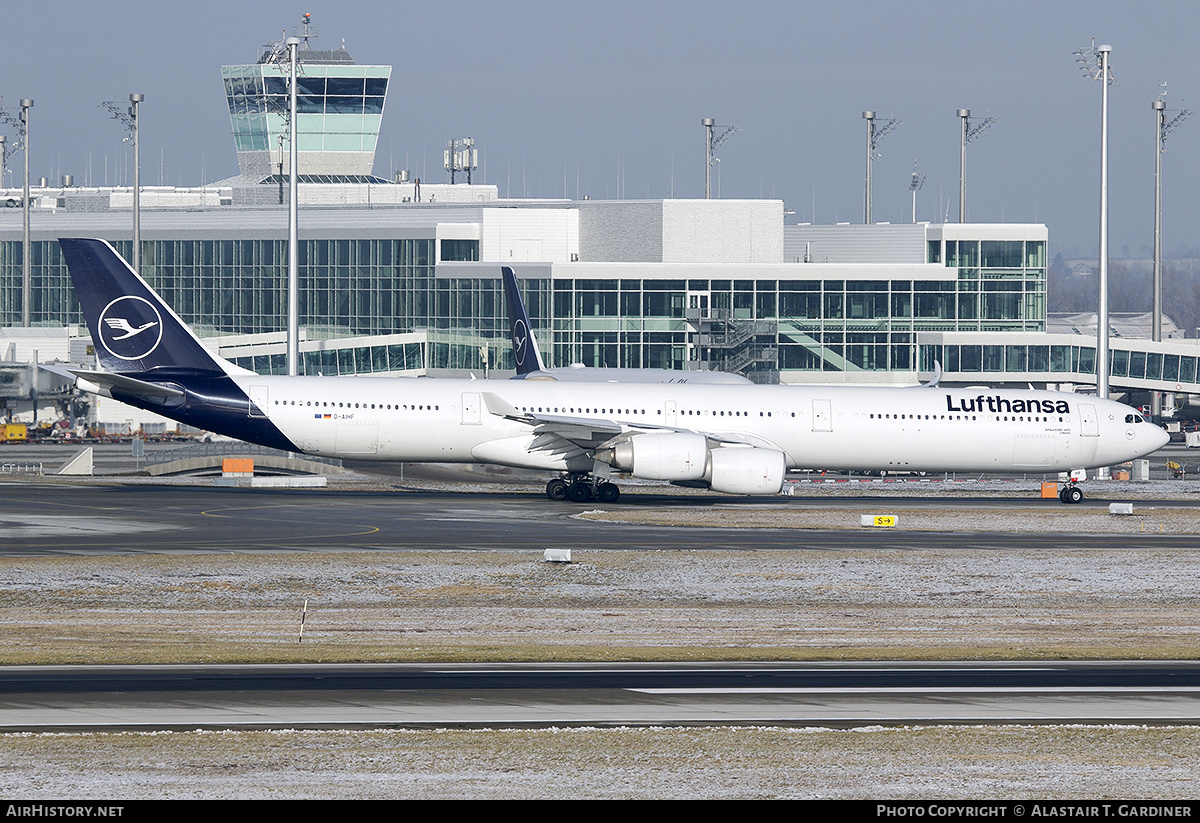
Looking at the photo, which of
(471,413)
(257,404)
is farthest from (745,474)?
(257,404)

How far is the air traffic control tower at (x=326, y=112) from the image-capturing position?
136 m

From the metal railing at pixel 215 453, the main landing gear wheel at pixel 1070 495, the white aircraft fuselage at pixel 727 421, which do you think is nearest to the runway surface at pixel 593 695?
the white aircraft fuselage at pixel 727 421

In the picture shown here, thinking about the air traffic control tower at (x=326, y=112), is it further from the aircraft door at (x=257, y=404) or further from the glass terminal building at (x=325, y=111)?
the aircraft door at (x=257, y=404)

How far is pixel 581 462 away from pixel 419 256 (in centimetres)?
6393

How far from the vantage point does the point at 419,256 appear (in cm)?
10750

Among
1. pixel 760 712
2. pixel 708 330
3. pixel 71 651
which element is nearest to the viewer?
pixel 760 712

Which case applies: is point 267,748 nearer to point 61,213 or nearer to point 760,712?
point 760,712

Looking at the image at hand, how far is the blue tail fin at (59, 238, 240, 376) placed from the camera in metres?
45.2

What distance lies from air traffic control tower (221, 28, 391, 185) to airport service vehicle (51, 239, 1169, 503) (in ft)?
300

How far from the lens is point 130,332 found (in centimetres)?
4541

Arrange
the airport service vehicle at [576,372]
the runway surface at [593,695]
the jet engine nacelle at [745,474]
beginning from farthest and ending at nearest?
the airport service vehicle at [576,372] → the jet engine nacelle at [745,474] → the runway surface at [593,695]

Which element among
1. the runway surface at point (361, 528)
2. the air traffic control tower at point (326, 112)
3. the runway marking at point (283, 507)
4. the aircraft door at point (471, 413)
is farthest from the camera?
the air traffic control tower at point (326, 112)

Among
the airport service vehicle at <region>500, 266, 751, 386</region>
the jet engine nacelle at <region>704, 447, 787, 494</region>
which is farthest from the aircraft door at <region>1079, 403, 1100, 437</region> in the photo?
the airport service vehicle at <region>500, 266, 751, 386</region>

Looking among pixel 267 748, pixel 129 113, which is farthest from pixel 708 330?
pixel 267 748
